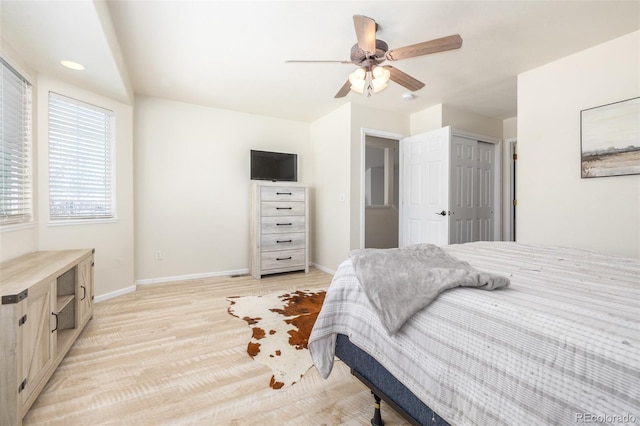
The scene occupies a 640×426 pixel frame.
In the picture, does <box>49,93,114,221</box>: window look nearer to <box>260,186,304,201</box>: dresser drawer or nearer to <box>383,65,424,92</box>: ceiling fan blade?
<box>260,186,304,201</box>: dresser drawer

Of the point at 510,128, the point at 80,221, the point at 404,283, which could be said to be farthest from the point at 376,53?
the point at 510,128

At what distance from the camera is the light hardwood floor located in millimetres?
1351

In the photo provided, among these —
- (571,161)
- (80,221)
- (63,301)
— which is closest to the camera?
(63,301)

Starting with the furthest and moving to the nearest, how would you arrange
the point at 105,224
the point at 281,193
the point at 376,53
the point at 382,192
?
the point at 382,192
the point at 281,193
the point at 105,224
the point at 376,53

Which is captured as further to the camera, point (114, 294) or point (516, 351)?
point (114, 294)

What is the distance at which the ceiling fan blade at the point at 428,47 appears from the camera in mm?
1732

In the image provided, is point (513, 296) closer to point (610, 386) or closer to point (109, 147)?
point (610, 386)

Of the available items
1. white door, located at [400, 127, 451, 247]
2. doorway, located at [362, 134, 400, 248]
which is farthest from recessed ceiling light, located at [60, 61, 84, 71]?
doorway, located at [362, 134, 400, 248]

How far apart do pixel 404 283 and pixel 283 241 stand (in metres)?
3.05

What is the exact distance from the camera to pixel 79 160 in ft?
9.23

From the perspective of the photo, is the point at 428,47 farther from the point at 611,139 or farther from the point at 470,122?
the point at 470,122

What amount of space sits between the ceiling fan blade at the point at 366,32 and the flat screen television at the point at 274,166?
7.92 ft

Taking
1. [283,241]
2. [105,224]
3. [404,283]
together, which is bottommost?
[283,241]

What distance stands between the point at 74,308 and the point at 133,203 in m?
1.64
